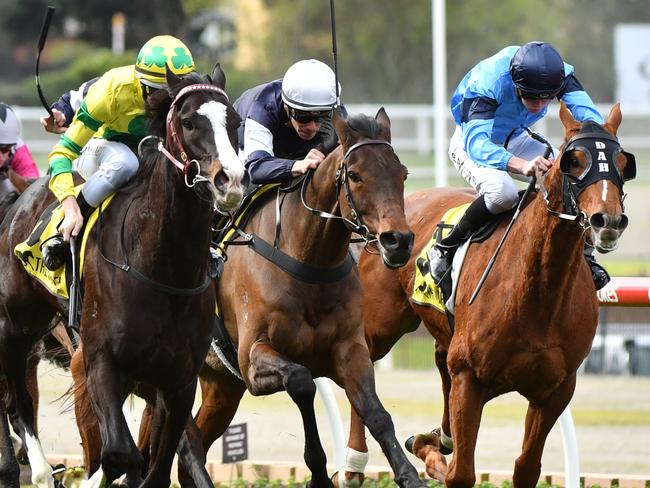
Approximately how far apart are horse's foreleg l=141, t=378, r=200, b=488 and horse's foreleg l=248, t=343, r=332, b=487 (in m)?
0.37

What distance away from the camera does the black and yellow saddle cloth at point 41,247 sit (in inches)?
239

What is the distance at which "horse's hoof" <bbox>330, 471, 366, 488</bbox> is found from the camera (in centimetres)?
675

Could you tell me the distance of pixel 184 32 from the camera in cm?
4134

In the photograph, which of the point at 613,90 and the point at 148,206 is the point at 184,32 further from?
the point at 148,206

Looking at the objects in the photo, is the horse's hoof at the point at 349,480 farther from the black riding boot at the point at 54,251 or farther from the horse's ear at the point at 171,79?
the horse's ear at the point at 171,79

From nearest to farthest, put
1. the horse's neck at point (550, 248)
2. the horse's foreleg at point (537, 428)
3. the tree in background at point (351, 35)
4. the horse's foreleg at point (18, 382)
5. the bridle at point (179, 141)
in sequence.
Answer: the bridle at point (179, 141), the horse's neck at point (550, 248), the horse's foreleg at point (537, 428), the horse's foreleg at point (18, 382), the tree in background at point (351, 35)

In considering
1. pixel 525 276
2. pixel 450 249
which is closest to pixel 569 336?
pixel 525 276

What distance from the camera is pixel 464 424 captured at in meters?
6.32

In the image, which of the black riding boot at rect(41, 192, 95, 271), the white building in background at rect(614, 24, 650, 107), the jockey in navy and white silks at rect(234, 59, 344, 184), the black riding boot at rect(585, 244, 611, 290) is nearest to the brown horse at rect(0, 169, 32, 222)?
the jockey in navy and white silks at rect(234, 59, 344, 184)

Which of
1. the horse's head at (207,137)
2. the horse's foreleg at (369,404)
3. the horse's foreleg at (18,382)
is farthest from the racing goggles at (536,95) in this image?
the horse's foreleg at (18,382)

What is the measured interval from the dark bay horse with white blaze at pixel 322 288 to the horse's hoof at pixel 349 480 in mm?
675

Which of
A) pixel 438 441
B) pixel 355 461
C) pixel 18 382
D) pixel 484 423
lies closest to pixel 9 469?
pixel 18 382

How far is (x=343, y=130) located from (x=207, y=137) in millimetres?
802

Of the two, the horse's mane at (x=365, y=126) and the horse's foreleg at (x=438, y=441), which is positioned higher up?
the horse's mane at (x=365, y=126)
